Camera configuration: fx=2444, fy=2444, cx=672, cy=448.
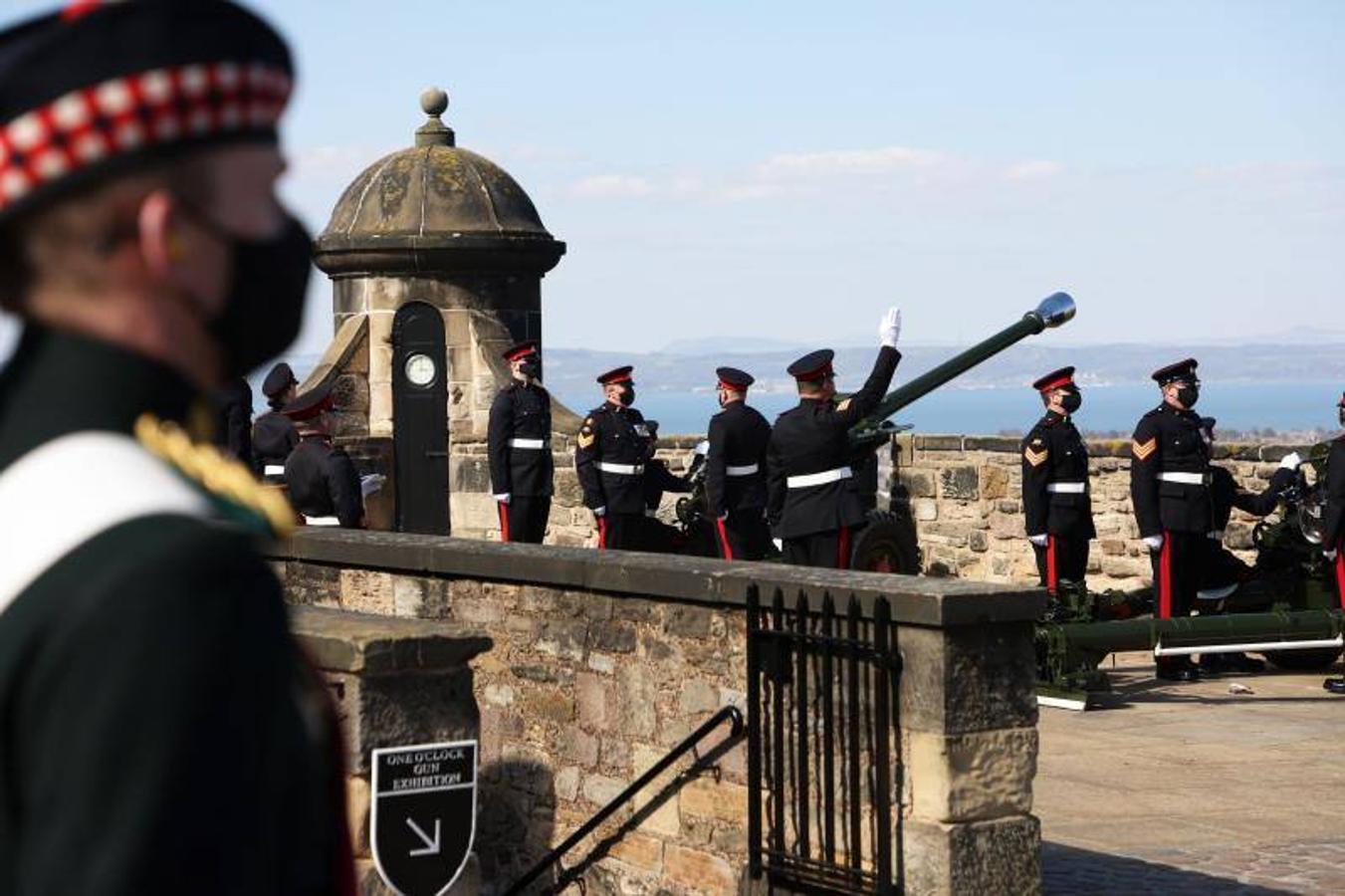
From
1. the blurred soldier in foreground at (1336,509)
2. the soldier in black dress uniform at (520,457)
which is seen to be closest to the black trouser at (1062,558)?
the blurred soldier in foreground at (1336,509)

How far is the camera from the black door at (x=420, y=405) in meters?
19.3

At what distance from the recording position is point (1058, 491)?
14.9 metres

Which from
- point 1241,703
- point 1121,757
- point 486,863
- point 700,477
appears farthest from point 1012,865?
point 700,477

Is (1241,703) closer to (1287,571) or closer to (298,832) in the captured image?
(1287,571)

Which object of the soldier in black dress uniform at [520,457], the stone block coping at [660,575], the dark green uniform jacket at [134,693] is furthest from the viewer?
the soldier in black dress uniform at [520,457]

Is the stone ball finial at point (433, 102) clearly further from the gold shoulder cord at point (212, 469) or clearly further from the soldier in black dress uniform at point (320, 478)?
the gold shoulder cord at point (212, 469)

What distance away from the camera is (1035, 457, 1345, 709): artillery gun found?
12.8m

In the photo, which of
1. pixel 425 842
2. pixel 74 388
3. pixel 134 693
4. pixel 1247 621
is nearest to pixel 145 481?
pixel 74 388

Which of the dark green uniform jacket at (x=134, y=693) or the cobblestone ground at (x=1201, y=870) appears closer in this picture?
the dark green uniform jacket at (x=134, y=693)

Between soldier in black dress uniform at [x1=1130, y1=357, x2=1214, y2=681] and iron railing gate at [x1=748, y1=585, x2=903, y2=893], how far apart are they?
263 inches

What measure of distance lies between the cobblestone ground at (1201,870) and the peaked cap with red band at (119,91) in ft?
22.4

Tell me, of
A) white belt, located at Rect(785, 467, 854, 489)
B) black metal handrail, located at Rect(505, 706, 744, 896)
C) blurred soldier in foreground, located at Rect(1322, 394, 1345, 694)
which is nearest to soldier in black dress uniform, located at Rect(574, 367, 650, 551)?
white belt, located at Rect(785, 467, 854, 489)

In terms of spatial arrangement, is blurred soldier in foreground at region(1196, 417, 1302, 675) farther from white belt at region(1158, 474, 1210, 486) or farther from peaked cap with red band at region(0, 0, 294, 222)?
peaked cap with red band at region(0, 0, 294, 222)

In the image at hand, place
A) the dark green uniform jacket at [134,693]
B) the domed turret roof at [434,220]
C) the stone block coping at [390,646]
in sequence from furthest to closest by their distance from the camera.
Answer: the domed turret roof at [434,220], the stone block coping at [390,646], the dark green uniform jacket at [134,693]
